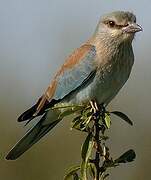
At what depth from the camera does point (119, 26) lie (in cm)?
464

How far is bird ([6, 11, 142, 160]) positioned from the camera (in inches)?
178

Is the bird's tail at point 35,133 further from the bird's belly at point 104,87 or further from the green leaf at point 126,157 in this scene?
the green leaf at point 126,157

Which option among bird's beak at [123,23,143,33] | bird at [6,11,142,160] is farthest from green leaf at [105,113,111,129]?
bird's beak at [123,23,143,33]

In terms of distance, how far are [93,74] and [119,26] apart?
34 centimetres

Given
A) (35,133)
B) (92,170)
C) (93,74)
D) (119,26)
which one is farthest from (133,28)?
(92,170)

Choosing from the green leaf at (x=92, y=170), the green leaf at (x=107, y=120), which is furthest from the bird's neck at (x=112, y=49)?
the green leaf at (x=92, y=170)

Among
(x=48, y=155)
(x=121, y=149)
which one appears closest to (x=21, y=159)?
(x=48, y=155)

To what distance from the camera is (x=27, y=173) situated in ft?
19.7

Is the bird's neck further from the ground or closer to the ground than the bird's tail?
further from the ground

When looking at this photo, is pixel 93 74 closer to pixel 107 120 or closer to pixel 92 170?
pixel 107 120

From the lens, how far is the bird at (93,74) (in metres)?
4.52

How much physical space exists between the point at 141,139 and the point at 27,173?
3.83 ft

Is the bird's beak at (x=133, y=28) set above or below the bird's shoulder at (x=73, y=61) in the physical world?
above

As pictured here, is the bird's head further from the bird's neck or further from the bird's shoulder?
the bird's shoulder
